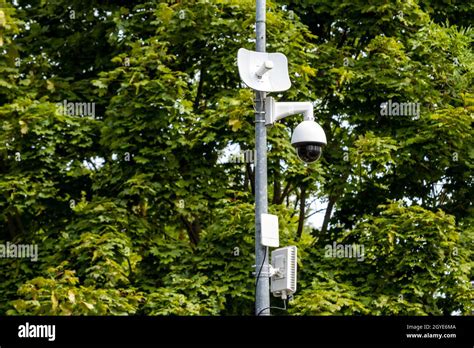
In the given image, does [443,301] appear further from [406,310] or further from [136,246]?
[136,246]

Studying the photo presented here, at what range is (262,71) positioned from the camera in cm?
1221

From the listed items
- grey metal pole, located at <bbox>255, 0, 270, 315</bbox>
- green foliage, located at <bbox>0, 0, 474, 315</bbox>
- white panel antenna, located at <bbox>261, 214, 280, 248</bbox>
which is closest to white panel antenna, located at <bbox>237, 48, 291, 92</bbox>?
grey metal pole, located at <bbox>255, 0, 270, 315</bbox>

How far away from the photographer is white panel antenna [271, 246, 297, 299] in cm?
1188

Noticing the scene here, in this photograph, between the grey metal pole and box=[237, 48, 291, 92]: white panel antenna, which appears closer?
the grey metal pole

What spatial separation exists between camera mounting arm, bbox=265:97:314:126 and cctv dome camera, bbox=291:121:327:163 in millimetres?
335

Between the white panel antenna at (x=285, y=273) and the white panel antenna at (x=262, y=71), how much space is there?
6.54 feet

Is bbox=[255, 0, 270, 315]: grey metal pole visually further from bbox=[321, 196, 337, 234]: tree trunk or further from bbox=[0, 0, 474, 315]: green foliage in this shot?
bbox=[321, 196, 337, 234]: tree trunk

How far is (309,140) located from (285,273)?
62.5 inches

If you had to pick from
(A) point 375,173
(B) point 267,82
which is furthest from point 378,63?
(B) point 267,82

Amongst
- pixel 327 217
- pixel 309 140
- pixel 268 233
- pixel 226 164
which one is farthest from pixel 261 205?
pixel 327 217

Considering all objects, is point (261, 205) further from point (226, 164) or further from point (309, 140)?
point (226, 164)
